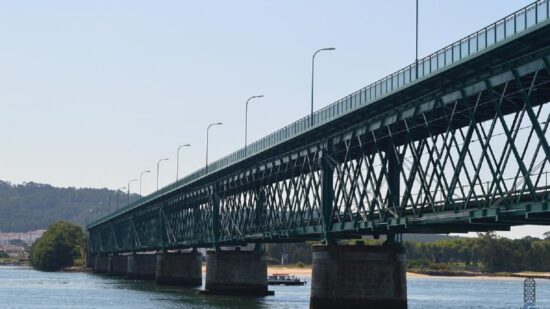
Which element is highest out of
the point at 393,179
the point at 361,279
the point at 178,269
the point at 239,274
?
the point at 393,179

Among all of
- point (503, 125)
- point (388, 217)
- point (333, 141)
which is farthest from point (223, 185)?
point (503, 125)

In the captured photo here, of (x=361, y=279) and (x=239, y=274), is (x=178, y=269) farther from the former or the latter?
(x=361, y=279)

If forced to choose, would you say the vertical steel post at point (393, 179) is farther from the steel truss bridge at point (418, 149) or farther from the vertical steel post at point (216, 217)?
the vertical steel post at point (216, 217)

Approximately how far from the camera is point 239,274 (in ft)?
435

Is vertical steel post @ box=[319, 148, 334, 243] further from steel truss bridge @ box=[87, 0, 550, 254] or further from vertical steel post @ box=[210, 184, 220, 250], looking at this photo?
vertical steel post @ box=[210, 184, 220, 250]

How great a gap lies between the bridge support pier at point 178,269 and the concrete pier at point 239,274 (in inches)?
1483

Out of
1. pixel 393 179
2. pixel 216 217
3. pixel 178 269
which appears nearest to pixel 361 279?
pixel 393 179

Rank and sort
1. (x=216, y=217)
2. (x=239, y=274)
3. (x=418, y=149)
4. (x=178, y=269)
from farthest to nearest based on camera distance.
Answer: (x=178, y=269)
(x=216, y=217)
(x=239, y=274)
(x=418, y=149)

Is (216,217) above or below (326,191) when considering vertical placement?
above

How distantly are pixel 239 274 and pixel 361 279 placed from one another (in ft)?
161

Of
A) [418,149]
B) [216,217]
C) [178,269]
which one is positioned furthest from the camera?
[178,269]

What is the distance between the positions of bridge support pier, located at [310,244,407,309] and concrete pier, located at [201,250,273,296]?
4498 cm

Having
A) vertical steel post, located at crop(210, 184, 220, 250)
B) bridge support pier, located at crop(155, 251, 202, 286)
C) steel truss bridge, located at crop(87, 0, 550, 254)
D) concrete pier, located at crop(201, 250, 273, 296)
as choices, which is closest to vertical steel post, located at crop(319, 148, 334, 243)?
steel truss bridge, located at crop(87, 0, 550, 254)

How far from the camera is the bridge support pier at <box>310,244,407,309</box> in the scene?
8431 centimetres
